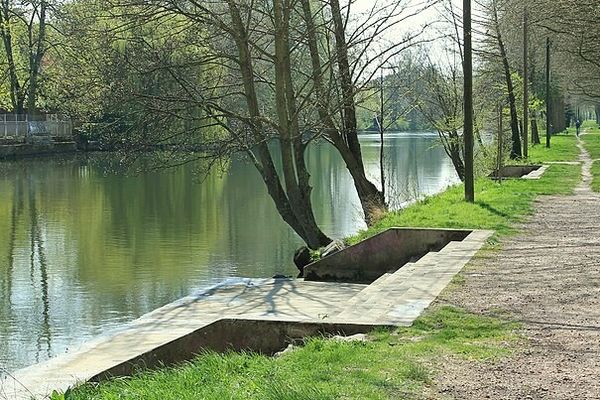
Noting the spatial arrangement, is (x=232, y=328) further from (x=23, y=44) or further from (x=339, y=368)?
(x=23, y=44)

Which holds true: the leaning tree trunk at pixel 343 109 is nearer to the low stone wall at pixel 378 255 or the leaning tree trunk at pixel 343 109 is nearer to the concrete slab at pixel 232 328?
the low stone wall at pixel 378 255

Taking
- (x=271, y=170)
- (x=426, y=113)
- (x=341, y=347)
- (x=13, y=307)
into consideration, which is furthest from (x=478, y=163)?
(x=341, y=347)

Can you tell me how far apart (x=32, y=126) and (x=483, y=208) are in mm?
45596

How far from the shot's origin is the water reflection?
49.0ft

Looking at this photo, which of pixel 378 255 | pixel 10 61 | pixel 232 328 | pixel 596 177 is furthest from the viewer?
pixel 10 61

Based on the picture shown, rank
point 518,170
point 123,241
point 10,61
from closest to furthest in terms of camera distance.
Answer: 1. point 123,241
2. point 518,170
3. point 10,61

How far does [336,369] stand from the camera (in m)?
6.27

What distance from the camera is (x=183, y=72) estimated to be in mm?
19344

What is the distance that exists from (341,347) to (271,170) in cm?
1325

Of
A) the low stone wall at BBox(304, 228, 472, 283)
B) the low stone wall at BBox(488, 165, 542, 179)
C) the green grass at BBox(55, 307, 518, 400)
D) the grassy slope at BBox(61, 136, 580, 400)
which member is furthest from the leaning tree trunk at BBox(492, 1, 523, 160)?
the green grass at BBox(55, 307, 518, 400)

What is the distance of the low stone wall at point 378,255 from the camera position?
15289 millimetres

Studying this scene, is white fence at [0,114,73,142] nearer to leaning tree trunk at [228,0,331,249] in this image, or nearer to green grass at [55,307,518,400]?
leaning tree trunk at [228,0,331,249]

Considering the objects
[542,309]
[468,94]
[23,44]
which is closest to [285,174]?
[468,94]

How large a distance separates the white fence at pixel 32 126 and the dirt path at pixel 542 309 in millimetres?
44568
